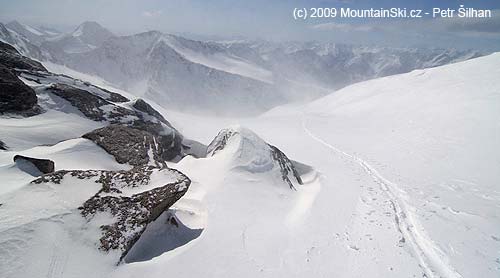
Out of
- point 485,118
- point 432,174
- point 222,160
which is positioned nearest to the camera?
point 222,160

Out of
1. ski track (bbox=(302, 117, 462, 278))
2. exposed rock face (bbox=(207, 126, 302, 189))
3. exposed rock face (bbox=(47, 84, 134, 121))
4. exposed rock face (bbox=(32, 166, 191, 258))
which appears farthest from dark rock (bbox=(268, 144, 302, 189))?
exposed rock face (bbox=(47, 84, 134, 121))

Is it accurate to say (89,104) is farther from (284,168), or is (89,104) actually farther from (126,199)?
(126,199)

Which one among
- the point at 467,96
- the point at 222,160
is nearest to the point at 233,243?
the point at 222,160

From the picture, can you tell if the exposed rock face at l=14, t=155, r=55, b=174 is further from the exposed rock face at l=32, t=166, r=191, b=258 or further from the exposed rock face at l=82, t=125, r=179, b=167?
the exposed rock face at l=82, t=125, r=179, b=167

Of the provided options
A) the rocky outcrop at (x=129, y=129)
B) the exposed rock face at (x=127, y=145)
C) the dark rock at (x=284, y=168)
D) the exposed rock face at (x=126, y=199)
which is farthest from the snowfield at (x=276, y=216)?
the rocky outcrop at (x=129, y=129)

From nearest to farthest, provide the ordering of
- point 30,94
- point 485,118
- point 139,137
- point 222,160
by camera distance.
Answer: point 222,160 → point 139,137 → point 30,94 → point 485,118

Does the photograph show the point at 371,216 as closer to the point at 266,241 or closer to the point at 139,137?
the point at 266,241
